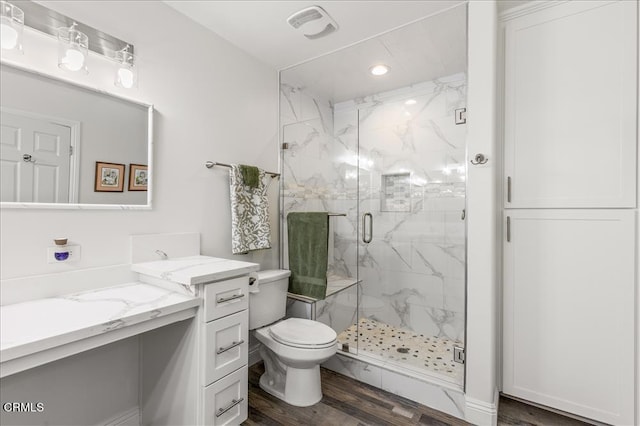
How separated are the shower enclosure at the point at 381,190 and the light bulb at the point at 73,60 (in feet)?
4.93

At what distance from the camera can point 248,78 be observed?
2.42m

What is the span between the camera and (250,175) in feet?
7.31

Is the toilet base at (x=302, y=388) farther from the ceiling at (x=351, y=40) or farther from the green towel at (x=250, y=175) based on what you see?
the ceiling at (x=351, y=40)

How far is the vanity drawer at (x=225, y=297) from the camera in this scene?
1452 millimetres

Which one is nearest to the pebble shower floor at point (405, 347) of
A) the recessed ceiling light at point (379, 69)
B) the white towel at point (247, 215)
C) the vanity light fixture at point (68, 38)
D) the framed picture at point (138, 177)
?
the white towel at point (247, 215)

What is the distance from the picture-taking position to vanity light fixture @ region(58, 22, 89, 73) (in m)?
1.42

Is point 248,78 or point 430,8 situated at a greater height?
point 430,8

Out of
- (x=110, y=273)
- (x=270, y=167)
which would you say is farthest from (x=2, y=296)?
(x=270, y=167)

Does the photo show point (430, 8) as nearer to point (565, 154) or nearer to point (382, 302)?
point (565, 154)

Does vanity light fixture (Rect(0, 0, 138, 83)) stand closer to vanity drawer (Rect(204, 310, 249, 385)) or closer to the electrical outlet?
the electrical outlet

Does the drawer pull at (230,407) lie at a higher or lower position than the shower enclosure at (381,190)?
lower

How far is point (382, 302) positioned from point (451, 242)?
802 mm

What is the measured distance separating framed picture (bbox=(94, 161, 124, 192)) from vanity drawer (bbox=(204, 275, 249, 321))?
753mm

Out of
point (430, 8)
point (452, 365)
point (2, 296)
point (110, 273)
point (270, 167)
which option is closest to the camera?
point (2, 296)
